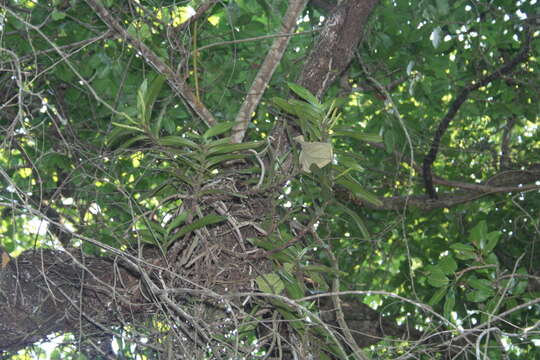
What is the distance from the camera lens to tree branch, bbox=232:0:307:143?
1646mm

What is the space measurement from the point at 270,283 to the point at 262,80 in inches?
21.0

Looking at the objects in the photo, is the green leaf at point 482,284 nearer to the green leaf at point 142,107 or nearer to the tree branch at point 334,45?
the tree branch at point 334,45

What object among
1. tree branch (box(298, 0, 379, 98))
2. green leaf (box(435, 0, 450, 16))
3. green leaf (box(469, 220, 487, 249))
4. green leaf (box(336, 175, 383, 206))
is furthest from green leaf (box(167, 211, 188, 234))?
green leaf (box(435, 0, 450, 16))

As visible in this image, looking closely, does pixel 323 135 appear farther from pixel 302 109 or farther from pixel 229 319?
pixel 229 319

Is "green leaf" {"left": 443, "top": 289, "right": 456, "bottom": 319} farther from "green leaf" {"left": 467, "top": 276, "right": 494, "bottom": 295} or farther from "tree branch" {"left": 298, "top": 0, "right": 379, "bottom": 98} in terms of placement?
"tree branch" {"left": 298, "top": 0, "right": 379, "bottom": 98}

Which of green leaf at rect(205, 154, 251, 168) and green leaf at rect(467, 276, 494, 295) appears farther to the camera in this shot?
green leaf at rect(467, 276, 494, 295)

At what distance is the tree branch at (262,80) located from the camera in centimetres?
165

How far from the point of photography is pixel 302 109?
4.44ft

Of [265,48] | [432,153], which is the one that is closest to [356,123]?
[432,153]

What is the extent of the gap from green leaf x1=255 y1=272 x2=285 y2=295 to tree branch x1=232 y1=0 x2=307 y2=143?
37 cm

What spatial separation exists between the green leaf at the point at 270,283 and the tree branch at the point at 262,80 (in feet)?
1.22

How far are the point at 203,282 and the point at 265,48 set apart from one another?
3.81 ft

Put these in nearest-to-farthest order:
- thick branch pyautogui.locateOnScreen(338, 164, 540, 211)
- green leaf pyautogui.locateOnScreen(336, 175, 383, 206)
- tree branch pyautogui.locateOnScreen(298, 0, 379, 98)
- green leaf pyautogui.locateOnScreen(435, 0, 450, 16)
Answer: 1. green leaf pyautogui.locateOnScreen(336, 175, 383, 206)
2. tree branch pyautogui.locateOnScreen(298, 0, 379, 98)
3. green leaf pyautogui.locateOnScreen(435, 0, 450, 16)
4. thick branch pyautogui.locateOnScreen(338, 164, 540, 211)

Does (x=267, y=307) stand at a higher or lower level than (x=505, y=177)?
higher
